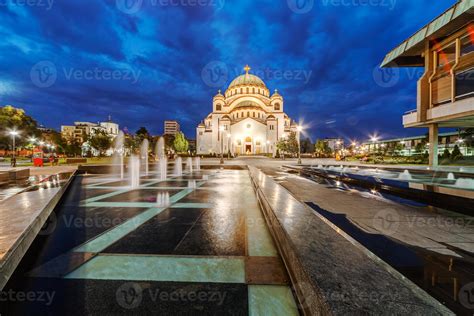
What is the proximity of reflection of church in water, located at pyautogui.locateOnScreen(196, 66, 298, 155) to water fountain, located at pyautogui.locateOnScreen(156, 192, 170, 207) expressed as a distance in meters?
57.8

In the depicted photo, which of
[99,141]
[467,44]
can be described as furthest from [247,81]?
[467,44]

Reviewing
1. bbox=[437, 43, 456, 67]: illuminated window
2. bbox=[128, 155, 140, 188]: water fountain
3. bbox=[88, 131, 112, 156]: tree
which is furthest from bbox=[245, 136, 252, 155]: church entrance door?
Result: bbox=[128, 155, 140, 188]: water fountain

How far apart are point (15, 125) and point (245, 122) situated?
5271 cm

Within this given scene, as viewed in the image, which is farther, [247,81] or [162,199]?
[247,81]

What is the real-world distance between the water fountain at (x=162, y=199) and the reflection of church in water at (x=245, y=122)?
190 ft

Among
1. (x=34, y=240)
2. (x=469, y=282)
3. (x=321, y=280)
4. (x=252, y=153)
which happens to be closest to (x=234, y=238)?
(x=321, y=280)

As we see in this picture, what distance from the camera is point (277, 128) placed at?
2726 inches

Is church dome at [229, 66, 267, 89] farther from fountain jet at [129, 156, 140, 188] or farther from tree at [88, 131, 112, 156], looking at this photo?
fountain jet at [129, 156, 140, 188]

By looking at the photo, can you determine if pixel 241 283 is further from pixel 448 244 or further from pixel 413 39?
pixel 413 39

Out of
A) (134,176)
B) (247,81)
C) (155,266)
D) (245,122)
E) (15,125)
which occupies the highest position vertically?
(247,81)

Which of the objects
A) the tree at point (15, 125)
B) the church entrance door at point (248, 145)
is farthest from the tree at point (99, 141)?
the church entrance door at point (248, 145)

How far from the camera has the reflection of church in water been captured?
67.9 metres

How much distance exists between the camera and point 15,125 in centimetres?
3297

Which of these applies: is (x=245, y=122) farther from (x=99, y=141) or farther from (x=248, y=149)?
(x=99, y=141)
